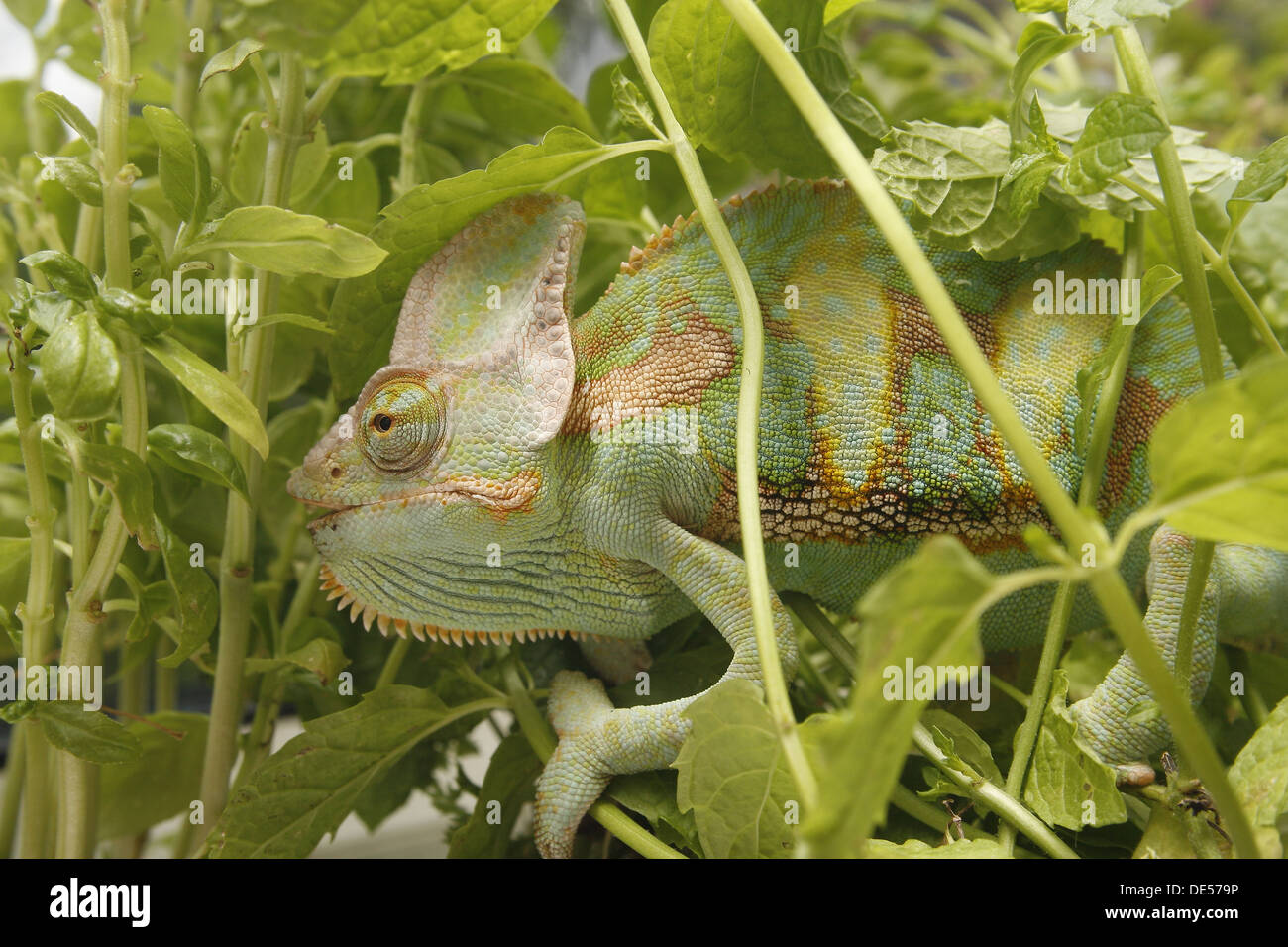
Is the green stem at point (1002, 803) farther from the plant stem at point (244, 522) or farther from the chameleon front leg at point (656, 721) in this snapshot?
the plant stem at point (244, 522)

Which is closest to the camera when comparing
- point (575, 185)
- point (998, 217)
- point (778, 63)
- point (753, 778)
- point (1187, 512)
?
point (1187, 512)

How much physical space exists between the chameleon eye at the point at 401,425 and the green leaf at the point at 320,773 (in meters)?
0.26

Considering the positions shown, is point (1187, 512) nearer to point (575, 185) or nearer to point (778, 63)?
point (778, 63)

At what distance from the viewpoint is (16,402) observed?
2.74 ft

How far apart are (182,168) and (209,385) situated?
22 centimetres

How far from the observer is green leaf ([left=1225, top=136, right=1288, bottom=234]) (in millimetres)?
824

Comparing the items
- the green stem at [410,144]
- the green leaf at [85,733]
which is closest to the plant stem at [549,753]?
the green leaf at [85,733]

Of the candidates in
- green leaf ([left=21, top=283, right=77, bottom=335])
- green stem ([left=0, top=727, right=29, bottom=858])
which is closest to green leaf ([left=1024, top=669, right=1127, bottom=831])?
green leaf ([left=21, top=283, right=77, bottom=335])

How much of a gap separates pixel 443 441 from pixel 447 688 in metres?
0.35

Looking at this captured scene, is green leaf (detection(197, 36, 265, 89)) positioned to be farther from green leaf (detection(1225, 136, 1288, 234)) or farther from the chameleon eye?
green leaf (detection(1225, 136, 1288, 234))

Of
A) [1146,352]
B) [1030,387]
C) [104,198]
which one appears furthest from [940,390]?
[104,198]

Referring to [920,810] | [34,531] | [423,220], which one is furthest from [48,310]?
[920,810]

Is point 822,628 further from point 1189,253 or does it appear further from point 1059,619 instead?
point 1189,253
